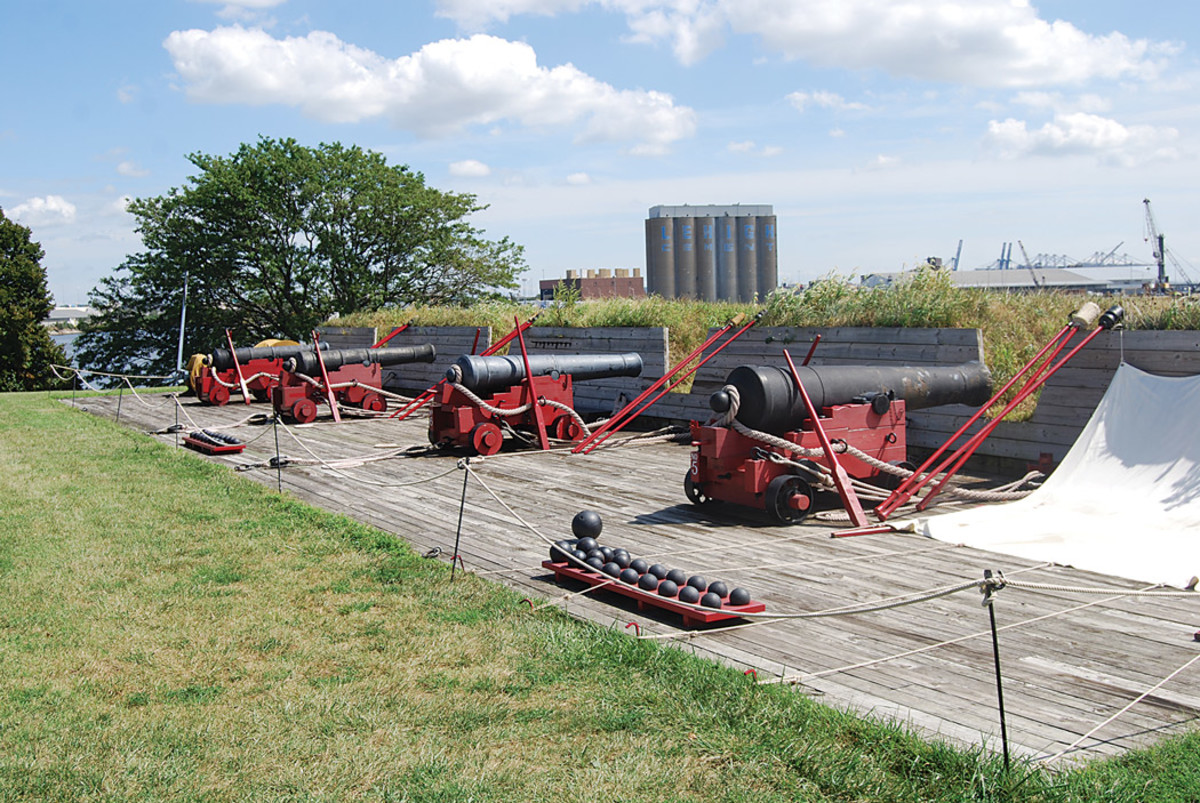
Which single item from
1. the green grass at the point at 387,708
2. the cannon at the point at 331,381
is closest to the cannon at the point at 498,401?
the cannon at the point at 331,381

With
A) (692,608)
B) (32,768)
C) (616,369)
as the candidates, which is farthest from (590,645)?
(616,369)

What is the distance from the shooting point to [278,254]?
1016 inches

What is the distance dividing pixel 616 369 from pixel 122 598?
7726 millimetres

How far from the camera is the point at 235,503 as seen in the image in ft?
25.4

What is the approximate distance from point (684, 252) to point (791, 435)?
128 ft

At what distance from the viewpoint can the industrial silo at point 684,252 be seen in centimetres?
4472

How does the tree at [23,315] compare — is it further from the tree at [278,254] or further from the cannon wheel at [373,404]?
the cannon wheel at [373,404]

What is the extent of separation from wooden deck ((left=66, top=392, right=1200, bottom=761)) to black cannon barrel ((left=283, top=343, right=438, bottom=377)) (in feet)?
20.0

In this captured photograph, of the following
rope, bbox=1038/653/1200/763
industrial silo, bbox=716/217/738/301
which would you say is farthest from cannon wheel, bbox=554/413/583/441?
industrial silo, bbox=716/217/738/301

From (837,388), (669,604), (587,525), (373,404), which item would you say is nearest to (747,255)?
(373,404)

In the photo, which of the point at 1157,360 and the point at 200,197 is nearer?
the point at 1157,360

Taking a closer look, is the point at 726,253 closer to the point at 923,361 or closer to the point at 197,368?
the point at 197,368

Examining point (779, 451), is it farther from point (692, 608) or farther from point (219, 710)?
point (219, 710)

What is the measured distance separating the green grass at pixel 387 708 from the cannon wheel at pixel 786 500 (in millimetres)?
2299
